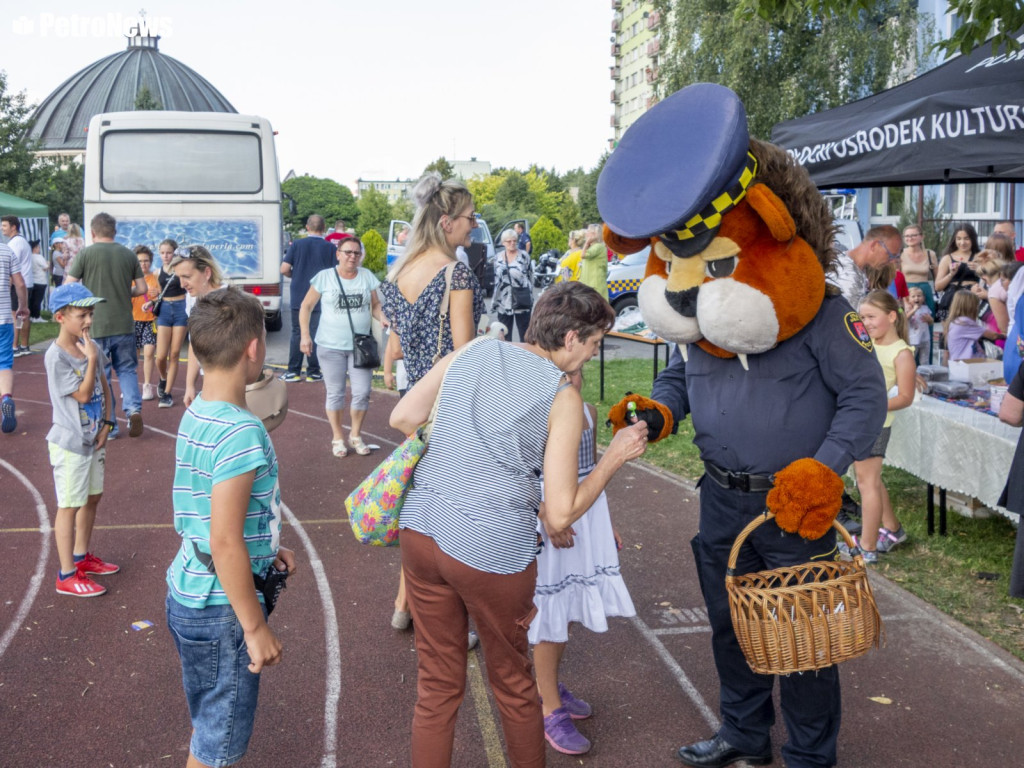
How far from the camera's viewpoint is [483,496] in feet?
9.73

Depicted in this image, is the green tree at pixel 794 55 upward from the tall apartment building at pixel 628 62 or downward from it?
downward

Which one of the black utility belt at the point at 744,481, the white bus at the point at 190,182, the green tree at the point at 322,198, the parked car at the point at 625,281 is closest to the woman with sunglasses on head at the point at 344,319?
the black utility belt at the point at 744,481

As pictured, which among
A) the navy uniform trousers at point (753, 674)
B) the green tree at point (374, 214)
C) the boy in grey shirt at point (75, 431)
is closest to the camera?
the navy uniform trousers at point (753, 674)

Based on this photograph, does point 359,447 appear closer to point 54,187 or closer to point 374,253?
point 374,253

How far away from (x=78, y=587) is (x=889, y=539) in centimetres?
505

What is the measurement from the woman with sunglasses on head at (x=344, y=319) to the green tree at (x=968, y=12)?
400cm

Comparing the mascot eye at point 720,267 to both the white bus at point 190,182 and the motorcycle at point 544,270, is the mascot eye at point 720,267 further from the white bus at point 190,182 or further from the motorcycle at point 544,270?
the motorcycle at point 544,270

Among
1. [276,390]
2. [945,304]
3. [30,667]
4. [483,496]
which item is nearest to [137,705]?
[30,667]

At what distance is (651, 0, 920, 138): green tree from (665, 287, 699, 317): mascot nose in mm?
22575

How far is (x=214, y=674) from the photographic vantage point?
2.86 meters

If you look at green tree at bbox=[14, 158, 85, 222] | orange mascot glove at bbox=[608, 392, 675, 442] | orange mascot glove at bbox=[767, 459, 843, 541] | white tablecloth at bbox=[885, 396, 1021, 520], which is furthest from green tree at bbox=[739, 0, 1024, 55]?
green tree at bbox=[14, 158, 85, 222]

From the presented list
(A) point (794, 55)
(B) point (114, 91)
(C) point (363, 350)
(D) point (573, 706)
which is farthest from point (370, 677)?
(B) point (114, 91)

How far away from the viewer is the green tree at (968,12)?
16.8 feet

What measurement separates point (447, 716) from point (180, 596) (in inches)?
37.0
